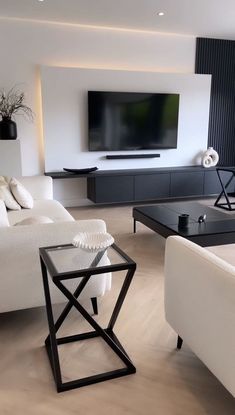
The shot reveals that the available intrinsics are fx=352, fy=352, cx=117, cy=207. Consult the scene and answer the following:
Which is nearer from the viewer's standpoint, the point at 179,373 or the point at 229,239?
the point at 179,373

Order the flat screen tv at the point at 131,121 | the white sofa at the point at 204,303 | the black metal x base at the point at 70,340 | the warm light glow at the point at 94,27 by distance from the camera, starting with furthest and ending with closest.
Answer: the flat screen tv at the point at 131,121
the warm light glow at the point at 94,27
the black metal x base at the point at 70,340
the white sofa at the point at 204,303

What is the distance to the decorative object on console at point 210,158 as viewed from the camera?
606 cm

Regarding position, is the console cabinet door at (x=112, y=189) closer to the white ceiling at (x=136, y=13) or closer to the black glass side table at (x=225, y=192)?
the black glass side table at (x=225, y=192)

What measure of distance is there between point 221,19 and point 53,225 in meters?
4.12

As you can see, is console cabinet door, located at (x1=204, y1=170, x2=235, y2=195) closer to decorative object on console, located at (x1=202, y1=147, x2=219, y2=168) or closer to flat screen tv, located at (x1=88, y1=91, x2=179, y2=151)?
decorative object on console, located at (x1=202, y1=147, x2=219, y2=168)

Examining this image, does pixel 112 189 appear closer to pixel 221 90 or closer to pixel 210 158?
pixel 210 158

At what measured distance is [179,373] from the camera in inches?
74.2

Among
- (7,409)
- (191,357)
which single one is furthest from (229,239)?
(7,409)

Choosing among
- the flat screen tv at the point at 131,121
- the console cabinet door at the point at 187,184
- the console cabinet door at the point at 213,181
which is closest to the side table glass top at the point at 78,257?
the flat screen tv at the point at 131,121

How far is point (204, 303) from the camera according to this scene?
159 centimetres

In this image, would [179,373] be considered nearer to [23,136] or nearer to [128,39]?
[23,136]

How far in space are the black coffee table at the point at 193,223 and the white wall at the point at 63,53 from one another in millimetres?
2271

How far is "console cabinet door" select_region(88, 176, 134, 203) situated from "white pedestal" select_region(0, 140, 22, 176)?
118 centimetres

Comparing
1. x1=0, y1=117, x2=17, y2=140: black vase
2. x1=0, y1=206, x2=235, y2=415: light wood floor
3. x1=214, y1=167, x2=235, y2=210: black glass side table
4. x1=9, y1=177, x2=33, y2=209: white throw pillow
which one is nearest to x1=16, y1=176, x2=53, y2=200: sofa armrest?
x1=9, y1=177, x2=33, y2=209: white throw pillow
